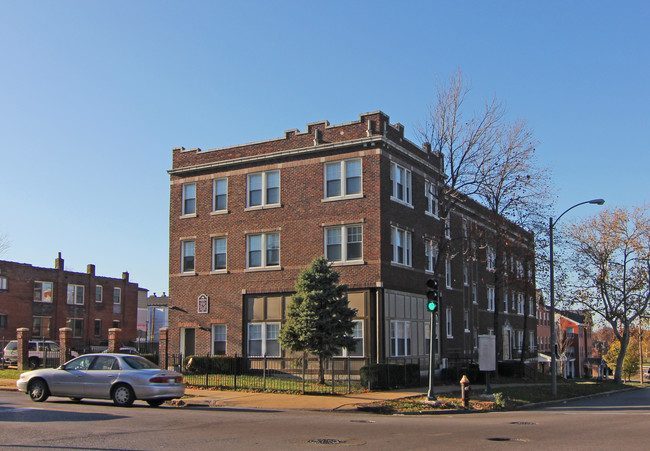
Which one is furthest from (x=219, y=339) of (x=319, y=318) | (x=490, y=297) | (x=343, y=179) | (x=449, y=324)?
(x=490, y=297)

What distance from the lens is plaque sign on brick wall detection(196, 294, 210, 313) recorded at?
34.5 meters

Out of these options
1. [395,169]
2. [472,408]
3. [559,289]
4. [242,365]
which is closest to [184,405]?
[472,408]

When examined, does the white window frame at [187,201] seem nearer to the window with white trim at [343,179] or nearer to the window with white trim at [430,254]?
the window with white trim at [343,179]

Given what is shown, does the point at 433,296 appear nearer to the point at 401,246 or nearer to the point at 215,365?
the point at 401,246

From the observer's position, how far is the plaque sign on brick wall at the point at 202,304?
3453 centimetres

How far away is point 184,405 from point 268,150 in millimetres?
16497

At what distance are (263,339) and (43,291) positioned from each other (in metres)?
32.3

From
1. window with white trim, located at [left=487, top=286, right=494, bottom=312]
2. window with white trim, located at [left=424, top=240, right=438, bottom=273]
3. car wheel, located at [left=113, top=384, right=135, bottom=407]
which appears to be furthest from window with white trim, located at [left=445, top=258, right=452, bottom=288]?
car wheel, located at [left=113, top=384, right=135, bottom=407]

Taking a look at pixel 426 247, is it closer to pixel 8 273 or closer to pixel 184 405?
pixel 184 405

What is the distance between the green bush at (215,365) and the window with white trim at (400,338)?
7126 mm

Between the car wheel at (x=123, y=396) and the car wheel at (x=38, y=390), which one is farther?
the car wheel at (x=38, y=390)

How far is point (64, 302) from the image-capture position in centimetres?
5806

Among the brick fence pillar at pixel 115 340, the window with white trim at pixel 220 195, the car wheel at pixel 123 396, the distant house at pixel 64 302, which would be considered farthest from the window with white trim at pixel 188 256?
the distant house at pixel 64 302

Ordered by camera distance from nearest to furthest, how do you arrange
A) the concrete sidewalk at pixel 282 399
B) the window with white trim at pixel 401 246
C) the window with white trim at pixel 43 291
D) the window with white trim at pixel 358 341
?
the concrete sidewalk at pixel 282 399 → the window with white trim at pixel 358 341 → the window with white trim at pixel 401 246 → the window with white trim at pixel 43 291
